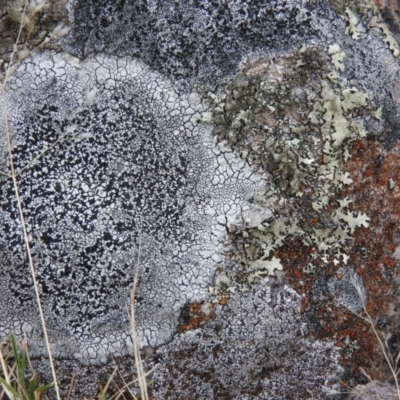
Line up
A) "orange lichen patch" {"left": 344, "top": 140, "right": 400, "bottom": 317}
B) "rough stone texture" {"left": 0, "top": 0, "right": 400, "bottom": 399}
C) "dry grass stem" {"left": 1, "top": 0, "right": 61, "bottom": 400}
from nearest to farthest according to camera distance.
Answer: "dry grass stem" {"left": 1, "top": 0, "right": 61, "bottom": 400} < "rough stone texture" {"left": 0, "top": 0, "right": 400, "bottom": 399} < "orange lichen patch" {"left": 344, "top": 140, "right": 400, "bottom": 317}

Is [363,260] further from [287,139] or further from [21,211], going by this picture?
[21,211]

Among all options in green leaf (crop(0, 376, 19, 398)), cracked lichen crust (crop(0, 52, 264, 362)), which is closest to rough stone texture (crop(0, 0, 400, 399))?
cracked lichen crust (crop(0, 52, 264, 362))

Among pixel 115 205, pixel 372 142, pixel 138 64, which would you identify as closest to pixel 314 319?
pixel 372 142

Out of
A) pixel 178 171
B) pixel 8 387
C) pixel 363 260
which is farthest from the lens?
pixel 363 260

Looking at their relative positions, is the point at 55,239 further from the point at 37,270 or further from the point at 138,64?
the point at 138,64

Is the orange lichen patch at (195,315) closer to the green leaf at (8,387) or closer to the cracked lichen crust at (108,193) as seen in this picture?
the cracked lichen crust at (108,193)

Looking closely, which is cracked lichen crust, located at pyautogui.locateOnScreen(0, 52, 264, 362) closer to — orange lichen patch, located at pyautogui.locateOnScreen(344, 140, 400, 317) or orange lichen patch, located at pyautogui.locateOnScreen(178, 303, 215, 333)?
orange lichen patch, located at pyautogui.locateOnScreen(178, 303, 215, 333)

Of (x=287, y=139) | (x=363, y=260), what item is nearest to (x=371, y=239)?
(x=363, y=260)
